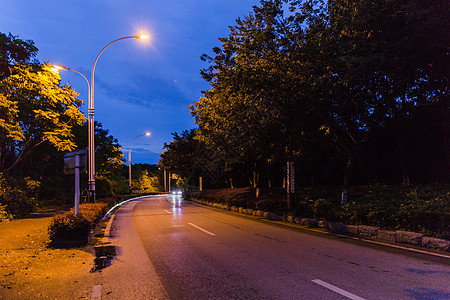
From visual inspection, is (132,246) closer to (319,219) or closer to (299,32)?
(319,219)

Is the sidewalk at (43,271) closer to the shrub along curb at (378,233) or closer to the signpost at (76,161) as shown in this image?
the signpost at (76,161)

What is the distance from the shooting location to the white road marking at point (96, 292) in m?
4.68

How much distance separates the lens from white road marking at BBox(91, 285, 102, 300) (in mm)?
4680

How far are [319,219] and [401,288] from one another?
7.71 m

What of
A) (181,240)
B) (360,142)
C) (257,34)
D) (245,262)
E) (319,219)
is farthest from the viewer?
(360,142)

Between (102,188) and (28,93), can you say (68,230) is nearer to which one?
(28,93)

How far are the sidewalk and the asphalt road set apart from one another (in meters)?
0.49

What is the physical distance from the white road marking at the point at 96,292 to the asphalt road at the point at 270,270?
114 mm

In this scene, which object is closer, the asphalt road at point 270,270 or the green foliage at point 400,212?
the asphalt road at point 270,270

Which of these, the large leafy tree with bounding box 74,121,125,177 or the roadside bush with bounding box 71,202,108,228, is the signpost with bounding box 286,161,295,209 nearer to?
the roadside bush with bounding box 71,202,108,228

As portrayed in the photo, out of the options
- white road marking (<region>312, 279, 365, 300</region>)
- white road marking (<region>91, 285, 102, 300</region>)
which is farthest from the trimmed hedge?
white road marking (<region>91, 285, 102, 300</region>)

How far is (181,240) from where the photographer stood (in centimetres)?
946

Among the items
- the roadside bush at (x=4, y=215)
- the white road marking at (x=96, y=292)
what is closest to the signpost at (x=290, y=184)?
the white road marking at (x=96, y=292)

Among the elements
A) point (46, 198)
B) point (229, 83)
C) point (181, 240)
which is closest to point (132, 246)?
point (181, 240)
